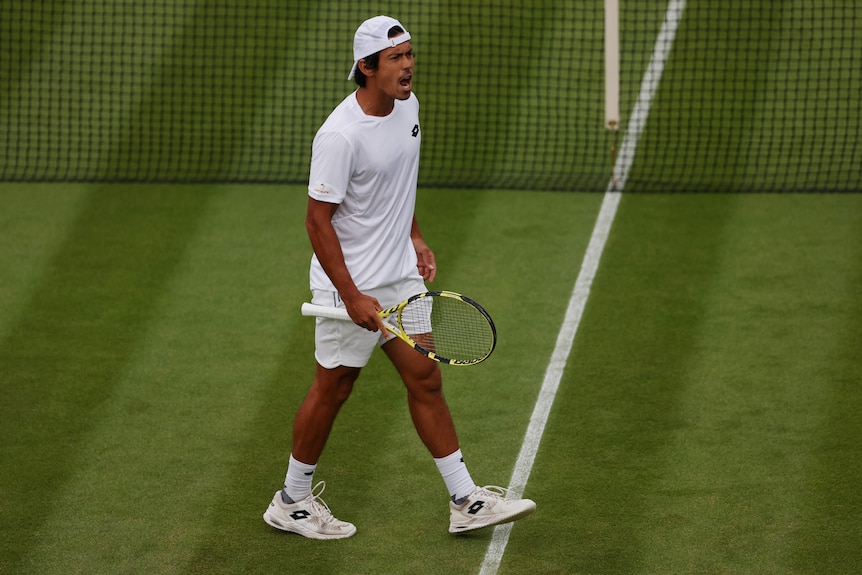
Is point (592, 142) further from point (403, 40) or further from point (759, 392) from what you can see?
point (403, 40)

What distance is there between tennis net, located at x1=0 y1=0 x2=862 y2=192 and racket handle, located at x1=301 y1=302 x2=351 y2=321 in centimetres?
478

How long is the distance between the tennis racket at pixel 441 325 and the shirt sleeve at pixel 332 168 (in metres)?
0.55

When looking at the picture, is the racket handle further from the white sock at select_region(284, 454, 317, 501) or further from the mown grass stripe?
the mown grass stripe

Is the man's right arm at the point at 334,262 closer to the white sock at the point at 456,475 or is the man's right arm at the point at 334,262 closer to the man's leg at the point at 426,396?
the man's leg at the point at 426,396

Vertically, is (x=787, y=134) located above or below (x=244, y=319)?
above

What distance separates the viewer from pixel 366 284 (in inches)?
232

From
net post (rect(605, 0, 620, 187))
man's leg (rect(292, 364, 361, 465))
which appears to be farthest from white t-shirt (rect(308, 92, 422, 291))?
net post (rect(605, 0, 620, 187))

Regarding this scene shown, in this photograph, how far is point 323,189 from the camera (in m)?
5.60

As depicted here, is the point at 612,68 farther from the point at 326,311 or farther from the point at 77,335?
the point at 326,311

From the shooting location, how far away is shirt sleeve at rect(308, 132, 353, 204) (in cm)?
557

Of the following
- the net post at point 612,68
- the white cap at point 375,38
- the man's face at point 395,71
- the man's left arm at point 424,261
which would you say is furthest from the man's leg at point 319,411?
the net post at point 612,68

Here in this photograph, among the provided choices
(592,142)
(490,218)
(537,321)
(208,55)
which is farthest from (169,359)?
(208,55)

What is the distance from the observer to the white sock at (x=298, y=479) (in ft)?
20.4

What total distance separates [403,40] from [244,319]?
324cm
